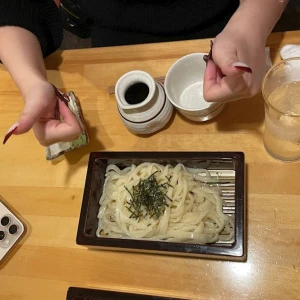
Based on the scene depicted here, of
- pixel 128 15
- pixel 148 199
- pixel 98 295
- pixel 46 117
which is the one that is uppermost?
pixel 128 15

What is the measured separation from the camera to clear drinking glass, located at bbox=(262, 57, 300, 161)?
957 mm

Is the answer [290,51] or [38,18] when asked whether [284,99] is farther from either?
[38,18]

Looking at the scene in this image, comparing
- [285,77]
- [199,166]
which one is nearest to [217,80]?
[285,77]

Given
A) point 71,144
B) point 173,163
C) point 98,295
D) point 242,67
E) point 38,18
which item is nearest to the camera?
point 242,67

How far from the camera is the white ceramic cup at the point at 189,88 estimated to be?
1149 mm

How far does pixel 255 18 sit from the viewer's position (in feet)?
3.58

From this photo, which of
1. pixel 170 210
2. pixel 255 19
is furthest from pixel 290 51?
pixel 170 210

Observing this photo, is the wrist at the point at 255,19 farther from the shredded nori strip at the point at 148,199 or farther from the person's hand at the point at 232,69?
the shredded nori strip at the point at 148,199

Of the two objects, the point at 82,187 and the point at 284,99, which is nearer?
the point at 284,99

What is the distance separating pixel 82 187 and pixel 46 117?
0.23m

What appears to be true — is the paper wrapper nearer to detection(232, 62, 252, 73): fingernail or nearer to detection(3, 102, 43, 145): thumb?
detection(3, 102, 43, 145): thumb

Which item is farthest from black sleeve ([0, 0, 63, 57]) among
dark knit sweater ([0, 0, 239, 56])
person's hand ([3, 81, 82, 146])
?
person's hand ([3, 81, 82, 146])

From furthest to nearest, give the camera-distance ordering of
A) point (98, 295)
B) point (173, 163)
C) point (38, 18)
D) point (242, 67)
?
point (38, 18) → point (173, 163) → point (98, 295) → point (242, 67)

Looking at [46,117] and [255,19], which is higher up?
[255,19]
